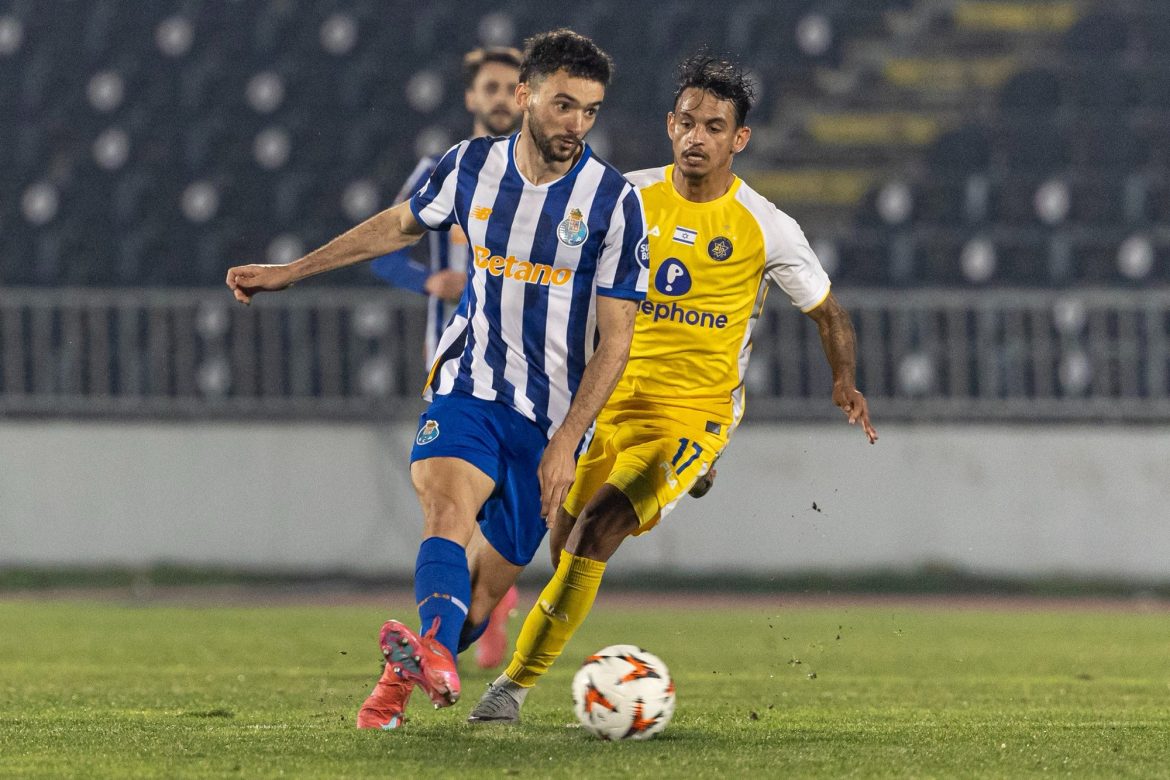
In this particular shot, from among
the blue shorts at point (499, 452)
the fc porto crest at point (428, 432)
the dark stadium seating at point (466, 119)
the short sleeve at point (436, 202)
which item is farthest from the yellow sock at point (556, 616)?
the dark stadium seating at point (466, 119)

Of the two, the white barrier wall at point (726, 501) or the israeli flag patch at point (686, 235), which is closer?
the israeli flag patch at point (686, 235)

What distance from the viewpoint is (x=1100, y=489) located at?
1173 centimetres

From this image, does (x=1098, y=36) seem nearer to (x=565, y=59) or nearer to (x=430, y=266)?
(x=430, y=266)

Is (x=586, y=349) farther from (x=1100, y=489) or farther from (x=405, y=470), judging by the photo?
(x=1100, y=489)

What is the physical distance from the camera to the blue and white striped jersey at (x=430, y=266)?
7250mm

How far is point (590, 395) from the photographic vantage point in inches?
196

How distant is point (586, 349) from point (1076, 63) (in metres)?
11.1

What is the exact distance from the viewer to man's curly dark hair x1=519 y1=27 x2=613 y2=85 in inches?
194

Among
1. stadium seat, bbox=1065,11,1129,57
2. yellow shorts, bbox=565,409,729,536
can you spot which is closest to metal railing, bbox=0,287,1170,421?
stadium seat, bbox=1065,11,1129,57

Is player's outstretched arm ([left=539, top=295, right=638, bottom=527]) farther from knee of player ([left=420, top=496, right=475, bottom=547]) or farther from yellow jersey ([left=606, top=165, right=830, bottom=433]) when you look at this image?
yellow jersey ([left=606, top=165, right=830, bottom=433])

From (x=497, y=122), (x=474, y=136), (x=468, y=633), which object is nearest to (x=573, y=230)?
(x=468, y=633)

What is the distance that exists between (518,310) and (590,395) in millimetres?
361

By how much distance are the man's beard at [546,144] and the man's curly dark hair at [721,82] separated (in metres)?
0.68

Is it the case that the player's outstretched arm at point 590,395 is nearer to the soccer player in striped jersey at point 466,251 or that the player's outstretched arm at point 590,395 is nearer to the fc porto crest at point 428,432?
the fc porto crest at point 428,432
